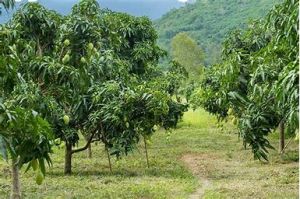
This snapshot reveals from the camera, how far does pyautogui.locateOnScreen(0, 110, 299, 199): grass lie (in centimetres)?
1134

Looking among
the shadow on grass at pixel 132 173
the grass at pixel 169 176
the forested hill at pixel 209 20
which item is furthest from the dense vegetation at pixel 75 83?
the forested hill at pixel 209 20

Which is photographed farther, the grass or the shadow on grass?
the shadow on grass

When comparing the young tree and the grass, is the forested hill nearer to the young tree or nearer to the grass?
the grass

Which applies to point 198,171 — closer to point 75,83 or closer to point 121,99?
point 121,99

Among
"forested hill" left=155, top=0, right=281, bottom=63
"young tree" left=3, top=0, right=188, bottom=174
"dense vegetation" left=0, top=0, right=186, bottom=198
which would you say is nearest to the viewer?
"dense vegetation" left=0, top=0, right=186, bottom=198

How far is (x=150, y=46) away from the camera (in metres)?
21.2

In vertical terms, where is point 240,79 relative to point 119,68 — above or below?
below

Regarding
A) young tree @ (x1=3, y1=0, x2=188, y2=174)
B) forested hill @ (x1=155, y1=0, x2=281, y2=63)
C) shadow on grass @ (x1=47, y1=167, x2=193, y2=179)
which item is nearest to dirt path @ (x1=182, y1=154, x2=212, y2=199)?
shadow on grass @ (x1=47, y1=167, x2=193, y2=179)

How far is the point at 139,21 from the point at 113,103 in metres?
9.11

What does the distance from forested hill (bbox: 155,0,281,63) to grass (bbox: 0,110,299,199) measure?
67.5 meters

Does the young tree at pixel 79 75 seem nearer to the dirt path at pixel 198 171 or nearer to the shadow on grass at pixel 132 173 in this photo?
the shadow on grass at pixel 132 173

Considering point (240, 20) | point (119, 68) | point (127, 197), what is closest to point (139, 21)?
point (119, 68)

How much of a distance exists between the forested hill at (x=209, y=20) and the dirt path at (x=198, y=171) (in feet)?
223

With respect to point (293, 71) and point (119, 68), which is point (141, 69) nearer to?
point (119, 68)
